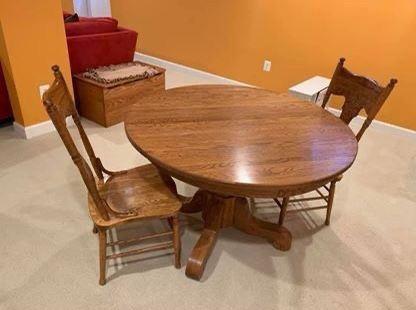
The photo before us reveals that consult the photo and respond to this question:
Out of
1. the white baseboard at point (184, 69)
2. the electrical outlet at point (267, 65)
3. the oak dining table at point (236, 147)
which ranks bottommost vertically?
the white baseboard at point (184, 69)

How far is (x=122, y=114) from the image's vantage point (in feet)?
10.3

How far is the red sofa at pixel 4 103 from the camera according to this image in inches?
105

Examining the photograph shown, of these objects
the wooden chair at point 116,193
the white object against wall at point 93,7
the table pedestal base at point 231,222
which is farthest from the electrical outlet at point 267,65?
the white object against wall at point 93,7

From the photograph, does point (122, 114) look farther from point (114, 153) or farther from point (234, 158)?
point (234, 158)

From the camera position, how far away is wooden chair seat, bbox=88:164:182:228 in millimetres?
1457

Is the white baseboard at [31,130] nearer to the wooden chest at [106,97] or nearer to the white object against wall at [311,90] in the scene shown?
the wooden chest at [106,97]

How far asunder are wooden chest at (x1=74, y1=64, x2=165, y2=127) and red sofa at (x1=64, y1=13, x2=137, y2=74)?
0.20 m

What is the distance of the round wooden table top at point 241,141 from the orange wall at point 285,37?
1.73 metres

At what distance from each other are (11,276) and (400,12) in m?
3.44

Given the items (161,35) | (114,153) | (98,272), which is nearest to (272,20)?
(161,35)

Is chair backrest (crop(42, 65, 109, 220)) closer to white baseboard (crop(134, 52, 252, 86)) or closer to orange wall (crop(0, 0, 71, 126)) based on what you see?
orange wall (crop(0, 0, 71, 126))

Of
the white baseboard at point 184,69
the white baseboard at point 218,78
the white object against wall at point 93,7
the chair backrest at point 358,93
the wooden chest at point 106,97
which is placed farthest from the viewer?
the white object against wall at point 93,7

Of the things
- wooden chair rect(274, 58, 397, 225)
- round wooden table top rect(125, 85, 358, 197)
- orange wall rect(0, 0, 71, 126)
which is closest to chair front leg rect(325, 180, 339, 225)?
wooden chair rect(274, 58, 397, 225)

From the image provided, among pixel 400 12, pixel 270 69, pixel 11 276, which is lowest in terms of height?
pixel 11 276
